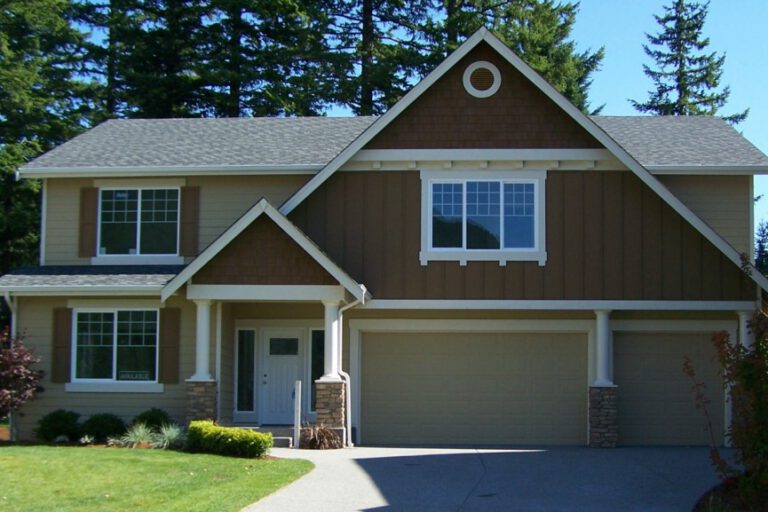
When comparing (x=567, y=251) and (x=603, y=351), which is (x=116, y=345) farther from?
(x=603, y=351)

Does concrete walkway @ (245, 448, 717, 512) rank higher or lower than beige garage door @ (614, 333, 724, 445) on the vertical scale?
lower

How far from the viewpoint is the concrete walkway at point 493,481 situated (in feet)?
43.2

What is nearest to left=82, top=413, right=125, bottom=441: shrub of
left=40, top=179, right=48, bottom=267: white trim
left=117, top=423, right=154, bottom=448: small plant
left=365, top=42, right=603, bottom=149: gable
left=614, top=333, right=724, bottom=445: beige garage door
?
left=117, top=423, right=154, bottom=448: small plant

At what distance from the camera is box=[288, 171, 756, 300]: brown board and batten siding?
20828mm

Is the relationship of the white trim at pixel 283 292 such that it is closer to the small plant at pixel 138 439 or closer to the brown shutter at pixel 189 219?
the small plant at pixel 138 439

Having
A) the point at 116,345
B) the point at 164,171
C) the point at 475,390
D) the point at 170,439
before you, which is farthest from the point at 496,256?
the point at 116,345

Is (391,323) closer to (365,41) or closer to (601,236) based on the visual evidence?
(601,236)

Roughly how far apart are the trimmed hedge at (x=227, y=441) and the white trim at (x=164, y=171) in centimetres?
649

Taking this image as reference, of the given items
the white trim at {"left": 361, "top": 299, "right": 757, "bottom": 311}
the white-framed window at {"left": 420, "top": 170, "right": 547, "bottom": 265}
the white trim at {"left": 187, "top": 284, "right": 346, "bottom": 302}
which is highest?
the white-framed window at {"left": 420, "top": 170, "right": 547, "bottom": 265}

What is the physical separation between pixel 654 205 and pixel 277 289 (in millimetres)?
7925

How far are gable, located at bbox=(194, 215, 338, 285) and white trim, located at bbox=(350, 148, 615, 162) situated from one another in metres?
2.65

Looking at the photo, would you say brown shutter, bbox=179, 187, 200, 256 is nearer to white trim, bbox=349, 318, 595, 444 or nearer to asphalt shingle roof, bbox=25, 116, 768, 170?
asphalt shingle roof, bbox=25, 116, 768, 170

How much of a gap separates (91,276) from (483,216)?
8.44 metres

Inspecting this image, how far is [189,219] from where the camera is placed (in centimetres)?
2273
